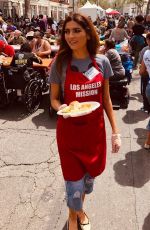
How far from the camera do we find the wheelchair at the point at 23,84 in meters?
5.99

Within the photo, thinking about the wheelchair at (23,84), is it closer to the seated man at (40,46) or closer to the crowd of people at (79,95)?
the seated man at (40,46)

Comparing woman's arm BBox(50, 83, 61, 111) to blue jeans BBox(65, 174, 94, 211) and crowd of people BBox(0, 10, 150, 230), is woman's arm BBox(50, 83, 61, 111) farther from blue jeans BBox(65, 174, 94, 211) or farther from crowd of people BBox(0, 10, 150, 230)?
blue jeans BBox(65, 174, 94, 211)

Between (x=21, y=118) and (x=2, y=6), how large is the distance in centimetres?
2686

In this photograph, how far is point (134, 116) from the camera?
19.6 feet

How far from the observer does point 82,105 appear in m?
2.18

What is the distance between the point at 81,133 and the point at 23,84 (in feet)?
13.0

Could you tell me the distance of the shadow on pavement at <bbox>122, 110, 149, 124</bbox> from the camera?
576 cm

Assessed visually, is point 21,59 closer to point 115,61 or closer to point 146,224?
point 115,61

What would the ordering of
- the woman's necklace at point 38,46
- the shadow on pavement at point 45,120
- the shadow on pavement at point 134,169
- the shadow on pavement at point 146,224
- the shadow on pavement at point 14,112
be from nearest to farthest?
the shadow on pavement at point 146,224 < the shadow on pavement at point 134,169 < the shadow on pavement at point 45,120 < the shadow on pavement at point 14,112 < the woman's necklace at point 38,46

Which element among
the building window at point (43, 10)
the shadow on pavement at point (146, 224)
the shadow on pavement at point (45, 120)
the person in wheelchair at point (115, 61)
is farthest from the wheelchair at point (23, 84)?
the building window at point (43, 10)

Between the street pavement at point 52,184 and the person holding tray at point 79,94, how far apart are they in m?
0.73

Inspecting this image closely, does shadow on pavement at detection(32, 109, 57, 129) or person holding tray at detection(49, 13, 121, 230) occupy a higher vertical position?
person holding tray at detection(49, 13, 121, 230)

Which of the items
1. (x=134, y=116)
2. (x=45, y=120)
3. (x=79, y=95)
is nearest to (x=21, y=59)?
(x=45, y=120)

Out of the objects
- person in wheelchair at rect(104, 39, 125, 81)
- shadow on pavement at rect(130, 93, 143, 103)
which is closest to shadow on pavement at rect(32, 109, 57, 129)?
person in wheelchair at rect(104, 39, 125, 81)
